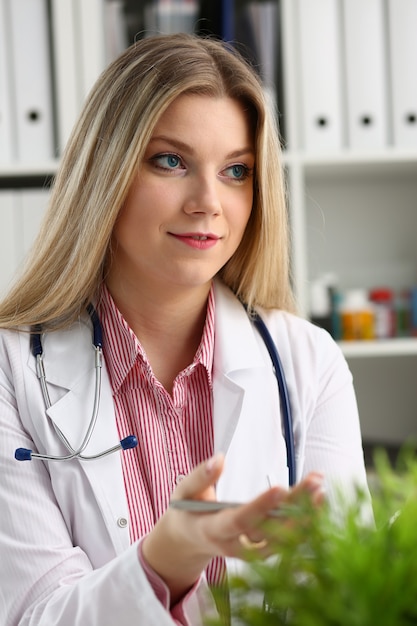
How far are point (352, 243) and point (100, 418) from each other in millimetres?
1106

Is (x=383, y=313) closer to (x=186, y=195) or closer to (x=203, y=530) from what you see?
(x=186, y=195)

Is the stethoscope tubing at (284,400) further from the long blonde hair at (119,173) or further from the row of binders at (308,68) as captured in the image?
the row of binders at (308,68)

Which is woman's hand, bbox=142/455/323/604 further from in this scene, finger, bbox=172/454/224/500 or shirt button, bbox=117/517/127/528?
shirt button, bbox=117/517/127/528

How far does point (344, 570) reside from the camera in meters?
0.38

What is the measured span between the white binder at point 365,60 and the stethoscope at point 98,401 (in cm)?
66

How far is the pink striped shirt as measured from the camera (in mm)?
1074

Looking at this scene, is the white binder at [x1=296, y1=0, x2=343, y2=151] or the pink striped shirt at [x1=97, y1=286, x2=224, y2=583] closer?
the pink striped shirt at [x1=97, y1=286, x2=224, y2=583]

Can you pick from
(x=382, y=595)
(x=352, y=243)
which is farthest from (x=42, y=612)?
(x=352, y=243)

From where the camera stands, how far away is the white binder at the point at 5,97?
5.54ft

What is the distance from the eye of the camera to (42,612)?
882mm

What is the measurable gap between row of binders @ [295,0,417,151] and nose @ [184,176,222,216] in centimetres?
73

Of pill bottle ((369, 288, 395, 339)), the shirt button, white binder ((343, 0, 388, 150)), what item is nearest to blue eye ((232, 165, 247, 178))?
the shirt button

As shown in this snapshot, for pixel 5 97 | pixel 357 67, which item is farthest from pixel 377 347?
pixel 5 97

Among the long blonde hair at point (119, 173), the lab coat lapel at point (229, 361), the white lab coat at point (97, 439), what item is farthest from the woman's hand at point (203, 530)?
the long blonde hair at point (119, 173)
